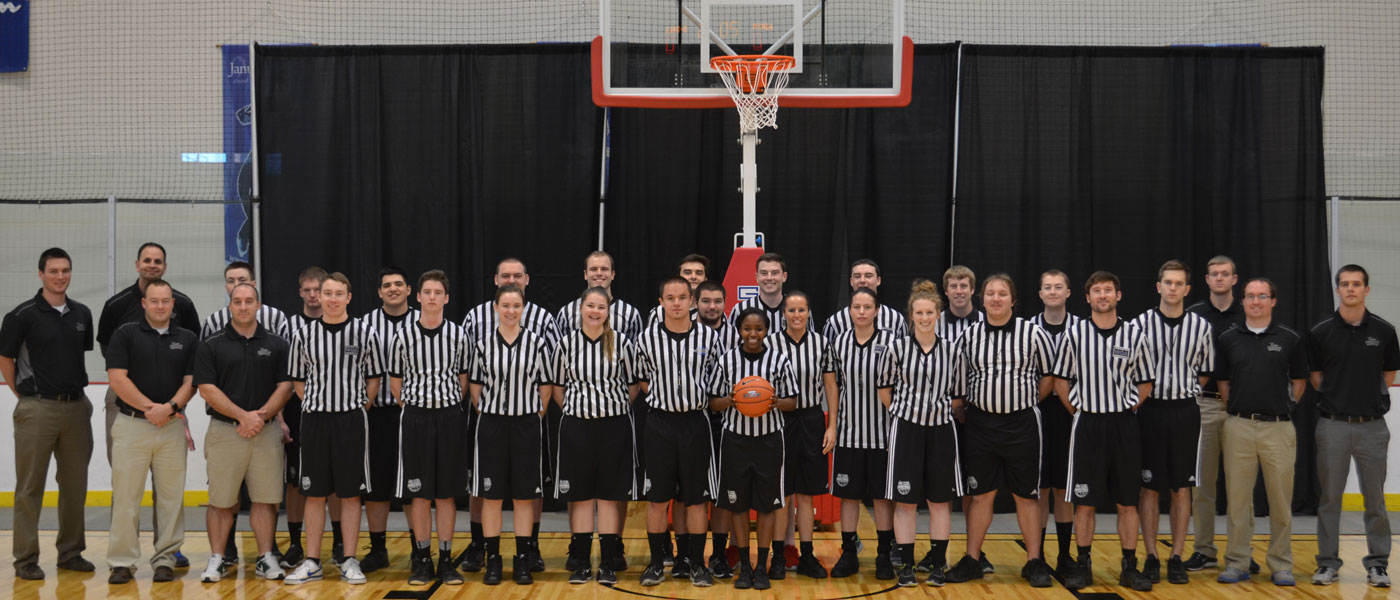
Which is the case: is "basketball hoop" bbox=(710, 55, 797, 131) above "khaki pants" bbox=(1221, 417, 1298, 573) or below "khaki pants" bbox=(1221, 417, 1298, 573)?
above

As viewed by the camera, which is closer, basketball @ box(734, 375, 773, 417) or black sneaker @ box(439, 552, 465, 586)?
basketball @ box(734, 375, 773, 417)

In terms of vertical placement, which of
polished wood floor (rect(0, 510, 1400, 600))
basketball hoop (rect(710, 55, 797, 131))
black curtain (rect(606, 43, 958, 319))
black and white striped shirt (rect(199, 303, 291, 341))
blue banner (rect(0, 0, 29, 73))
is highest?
blue banner (rect(0, 0, 29, 73))

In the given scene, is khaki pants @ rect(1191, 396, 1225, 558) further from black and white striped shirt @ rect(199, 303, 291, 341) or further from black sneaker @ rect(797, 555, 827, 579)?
black and white striped shirt @ rect(199, 303, 291, 341)

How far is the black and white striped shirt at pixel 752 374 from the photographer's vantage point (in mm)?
5184

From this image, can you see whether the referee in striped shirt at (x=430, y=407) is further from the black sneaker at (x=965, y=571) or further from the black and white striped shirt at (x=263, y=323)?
the black sneaker at (x=965, y=571)

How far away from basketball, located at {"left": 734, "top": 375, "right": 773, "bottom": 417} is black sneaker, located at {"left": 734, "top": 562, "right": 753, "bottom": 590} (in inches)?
30.5

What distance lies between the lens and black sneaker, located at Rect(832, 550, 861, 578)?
5.49 metres

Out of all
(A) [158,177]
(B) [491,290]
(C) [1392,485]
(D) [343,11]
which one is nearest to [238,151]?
(A) [158,177]

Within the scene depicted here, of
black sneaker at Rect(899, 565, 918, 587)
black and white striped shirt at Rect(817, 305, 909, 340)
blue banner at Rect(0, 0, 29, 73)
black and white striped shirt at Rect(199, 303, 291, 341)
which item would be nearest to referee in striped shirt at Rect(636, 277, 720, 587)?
black and white striped shirt at Rect(817, 305, 909, 340)

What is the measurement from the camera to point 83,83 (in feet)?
29.8

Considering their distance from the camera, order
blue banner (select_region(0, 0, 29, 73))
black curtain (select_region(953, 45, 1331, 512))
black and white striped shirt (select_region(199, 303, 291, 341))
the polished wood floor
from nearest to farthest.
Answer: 1. the polished wood floor
2. black and white striped shirt (select_region(199, 303, 291, 341))
3. black curtain (select_region(953, 45, 1331, 512))
4. blue banner (select_region(0, 0, 29, 73))

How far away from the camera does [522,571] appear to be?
5340 millimetres

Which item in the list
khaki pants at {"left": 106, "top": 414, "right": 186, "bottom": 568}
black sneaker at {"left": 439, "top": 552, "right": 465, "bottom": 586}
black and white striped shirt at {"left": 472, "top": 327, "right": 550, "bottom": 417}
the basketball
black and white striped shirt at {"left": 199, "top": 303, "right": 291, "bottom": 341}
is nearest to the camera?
the basketball

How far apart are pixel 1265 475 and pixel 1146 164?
110 inches
